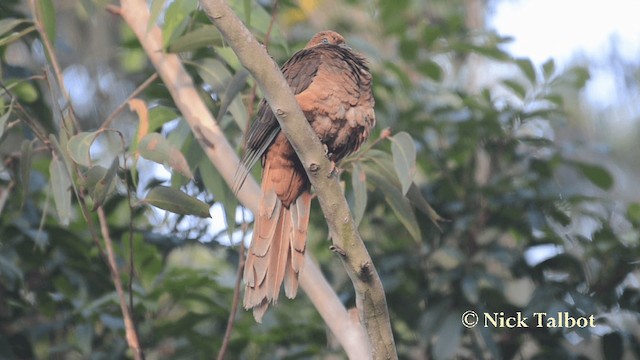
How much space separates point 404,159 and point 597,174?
1.60 meters

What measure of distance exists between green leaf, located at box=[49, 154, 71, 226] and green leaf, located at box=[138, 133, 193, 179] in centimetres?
27

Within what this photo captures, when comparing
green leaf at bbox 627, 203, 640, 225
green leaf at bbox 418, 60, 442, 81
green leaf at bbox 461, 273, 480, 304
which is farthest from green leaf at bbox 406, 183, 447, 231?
green leaf at bbox 418, 60, 442, 81

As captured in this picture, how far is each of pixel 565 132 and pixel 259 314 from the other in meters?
7.99

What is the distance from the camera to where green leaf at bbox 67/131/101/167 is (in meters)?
2.61

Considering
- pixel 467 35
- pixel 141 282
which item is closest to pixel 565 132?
pixel 467 35

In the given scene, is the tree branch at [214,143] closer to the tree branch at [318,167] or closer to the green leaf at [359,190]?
the green leaf at [359,190]

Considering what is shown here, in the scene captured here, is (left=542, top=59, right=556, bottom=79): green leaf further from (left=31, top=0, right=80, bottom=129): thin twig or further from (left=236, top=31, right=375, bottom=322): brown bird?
(left=31, top=0, right=80, bottom=129): thin twig

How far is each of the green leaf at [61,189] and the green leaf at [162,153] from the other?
270mm

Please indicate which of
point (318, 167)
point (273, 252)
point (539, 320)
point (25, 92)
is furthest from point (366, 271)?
point (25, 92)

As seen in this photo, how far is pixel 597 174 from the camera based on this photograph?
13.1ft

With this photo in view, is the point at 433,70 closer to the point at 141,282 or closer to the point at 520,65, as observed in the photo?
the point at 520,65

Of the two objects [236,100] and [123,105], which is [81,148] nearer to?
[123,105]

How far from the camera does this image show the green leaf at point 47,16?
3100 millimetres

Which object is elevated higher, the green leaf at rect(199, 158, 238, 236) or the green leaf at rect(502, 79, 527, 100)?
the green leaf at rect(502, 79, 527, 100)
